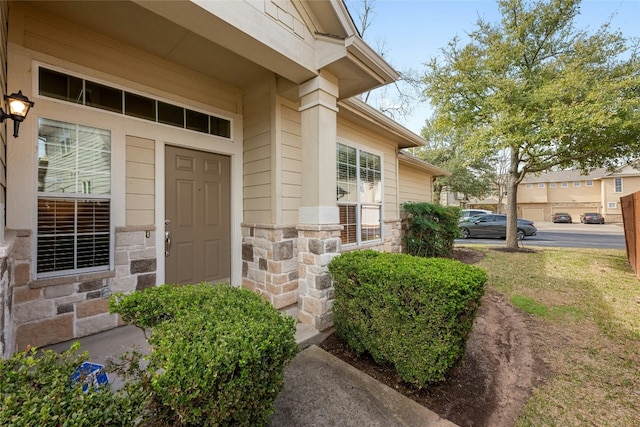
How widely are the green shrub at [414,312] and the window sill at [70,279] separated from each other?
2664 mm

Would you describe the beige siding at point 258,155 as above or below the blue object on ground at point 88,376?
above

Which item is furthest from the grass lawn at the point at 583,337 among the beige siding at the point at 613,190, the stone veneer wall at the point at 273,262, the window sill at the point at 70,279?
the beige siding at the point at 613,190

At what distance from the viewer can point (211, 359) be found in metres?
1.28

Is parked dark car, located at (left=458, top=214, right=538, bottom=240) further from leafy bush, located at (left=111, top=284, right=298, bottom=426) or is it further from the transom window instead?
leafy bush, located at (left=111, top=284, right=298, bottom=426)

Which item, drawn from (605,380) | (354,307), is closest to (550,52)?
(605,380)

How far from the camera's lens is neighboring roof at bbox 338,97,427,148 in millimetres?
4793

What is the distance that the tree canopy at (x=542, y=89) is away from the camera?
652 centimetres

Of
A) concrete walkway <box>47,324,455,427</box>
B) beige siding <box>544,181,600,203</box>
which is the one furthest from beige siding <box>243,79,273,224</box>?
beige siding <box>544,181,600,203</box>

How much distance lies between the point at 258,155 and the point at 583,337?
4826mm

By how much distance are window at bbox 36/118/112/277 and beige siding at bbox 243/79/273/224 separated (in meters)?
1.67

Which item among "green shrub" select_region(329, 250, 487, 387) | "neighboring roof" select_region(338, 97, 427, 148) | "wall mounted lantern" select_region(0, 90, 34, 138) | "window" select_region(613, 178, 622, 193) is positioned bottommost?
"green shrub" select_region(329, 250, 487, 387)

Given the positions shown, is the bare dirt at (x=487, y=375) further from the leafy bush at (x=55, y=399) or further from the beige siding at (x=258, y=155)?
the leafy bush at (x=55, y=399)

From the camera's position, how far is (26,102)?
2.23 m

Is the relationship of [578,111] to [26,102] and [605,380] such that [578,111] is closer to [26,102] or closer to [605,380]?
[605,380]
